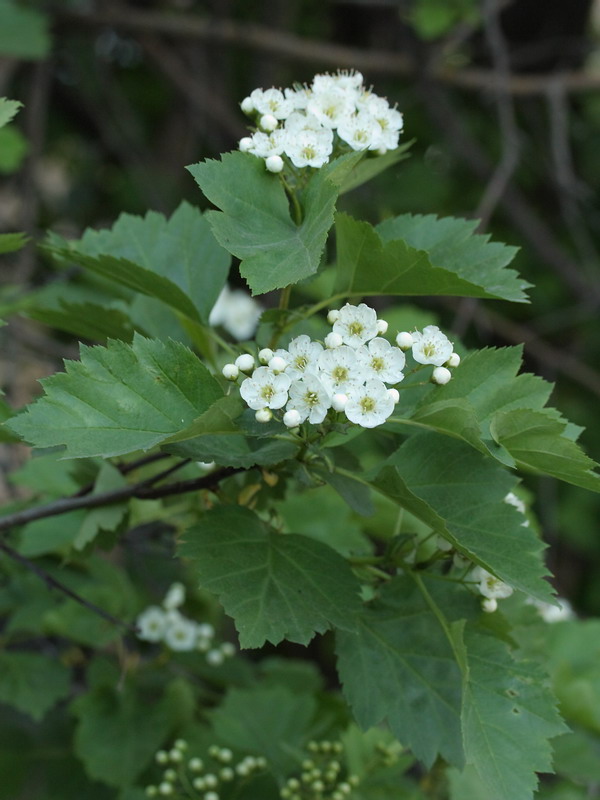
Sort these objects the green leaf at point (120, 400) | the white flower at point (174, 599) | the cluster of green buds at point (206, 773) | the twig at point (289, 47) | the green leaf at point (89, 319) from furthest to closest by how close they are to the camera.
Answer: the twig at point (289, 47)
the white flower at point (174, 599)
the cluster of green buds at point (206, 773)
the green leaf at point (89, 319)
the green leaf at point (120, 400)

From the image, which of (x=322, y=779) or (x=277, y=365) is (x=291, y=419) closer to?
(x=277, y=365)

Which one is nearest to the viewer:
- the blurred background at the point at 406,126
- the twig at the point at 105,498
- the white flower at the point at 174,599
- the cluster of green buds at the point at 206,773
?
the twig at the point at 105,498

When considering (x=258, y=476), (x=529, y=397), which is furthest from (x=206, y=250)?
(x=529, y=397)

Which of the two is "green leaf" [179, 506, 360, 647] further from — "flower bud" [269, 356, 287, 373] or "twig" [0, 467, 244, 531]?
"flower bud" [269, 356, 287, 373]

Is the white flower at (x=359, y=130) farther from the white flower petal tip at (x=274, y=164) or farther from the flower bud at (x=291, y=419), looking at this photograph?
the flower bud at (x=291, y=419)

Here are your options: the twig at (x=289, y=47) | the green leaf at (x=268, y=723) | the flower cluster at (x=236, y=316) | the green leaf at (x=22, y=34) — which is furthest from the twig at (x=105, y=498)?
the twig at (x=289, y=47)

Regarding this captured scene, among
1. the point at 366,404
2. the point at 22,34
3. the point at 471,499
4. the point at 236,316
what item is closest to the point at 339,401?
the point at 366,404

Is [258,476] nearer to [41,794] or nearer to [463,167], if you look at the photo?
[41,794]
